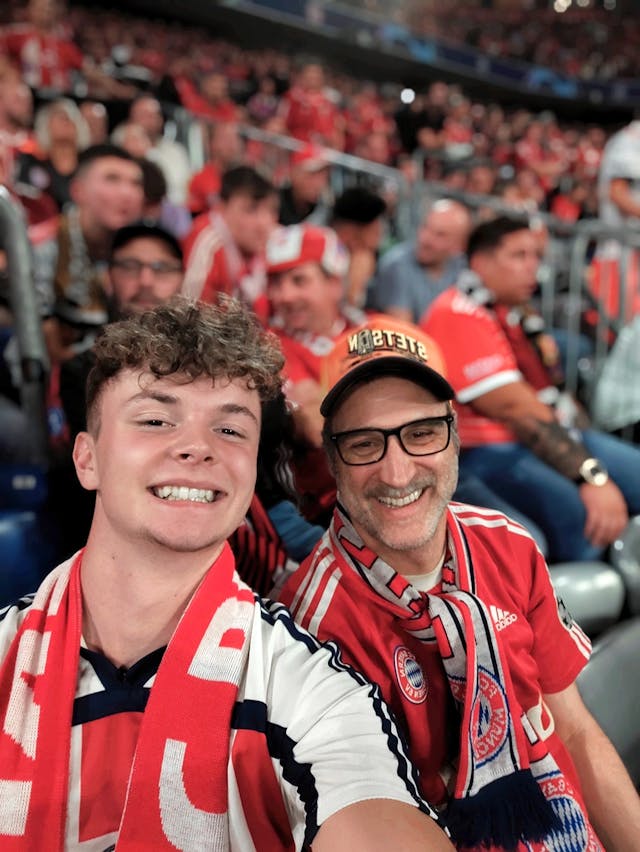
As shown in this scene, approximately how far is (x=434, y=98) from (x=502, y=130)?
3.54 feet

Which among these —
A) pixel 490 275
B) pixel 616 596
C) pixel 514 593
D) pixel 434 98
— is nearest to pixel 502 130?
pixel 434 98

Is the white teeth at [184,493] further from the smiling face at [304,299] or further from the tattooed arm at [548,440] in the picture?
the tattooed arm at [548,440]

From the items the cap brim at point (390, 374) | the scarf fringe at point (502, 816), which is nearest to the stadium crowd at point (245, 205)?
the cap brim at point (390, 374)

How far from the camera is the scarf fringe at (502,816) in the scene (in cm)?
112

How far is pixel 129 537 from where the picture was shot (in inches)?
43.8

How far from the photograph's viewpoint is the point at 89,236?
302 cm

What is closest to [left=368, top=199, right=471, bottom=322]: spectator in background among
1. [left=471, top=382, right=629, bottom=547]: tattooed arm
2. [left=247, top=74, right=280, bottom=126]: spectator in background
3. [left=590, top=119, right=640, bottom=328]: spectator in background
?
[left=590, top=119, right=640, bottom=328]: spectator in background

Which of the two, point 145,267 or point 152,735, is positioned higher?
point 145,267

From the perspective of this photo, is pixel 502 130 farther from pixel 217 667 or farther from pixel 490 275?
pixel 217 667

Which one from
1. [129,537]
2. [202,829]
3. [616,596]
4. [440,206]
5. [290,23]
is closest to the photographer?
[202,829]

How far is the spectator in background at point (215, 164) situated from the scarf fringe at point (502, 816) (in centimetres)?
451

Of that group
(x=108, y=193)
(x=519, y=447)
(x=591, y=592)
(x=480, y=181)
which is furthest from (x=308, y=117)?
(x=591, y=592)

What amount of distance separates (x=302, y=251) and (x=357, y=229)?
1.53 metres

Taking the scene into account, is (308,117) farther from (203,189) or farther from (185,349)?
(185,349)
